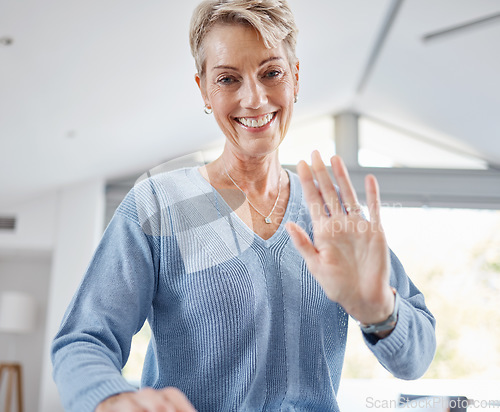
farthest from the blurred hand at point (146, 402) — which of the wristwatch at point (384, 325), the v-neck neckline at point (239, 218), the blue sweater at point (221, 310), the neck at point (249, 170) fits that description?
the neck at point (249, 170)

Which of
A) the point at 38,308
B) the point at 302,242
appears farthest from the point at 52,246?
the point at 302,242

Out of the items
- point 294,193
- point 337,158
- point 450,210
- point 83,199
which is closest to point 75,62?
point 83,199

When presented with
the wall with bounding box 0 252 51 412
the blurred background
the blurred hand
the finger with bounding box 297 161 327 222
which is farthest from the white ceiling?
the blurred hand

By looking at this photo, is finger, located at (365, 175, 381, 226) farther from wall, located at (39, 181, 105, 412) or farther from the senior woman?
wall, located at (39, 181, 105, 412)

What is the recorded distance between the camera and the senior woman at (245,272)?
0.63 meters

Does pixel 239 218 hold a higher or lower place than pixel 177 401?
higher

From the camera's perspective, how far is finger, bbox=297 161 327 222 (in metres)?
0.64

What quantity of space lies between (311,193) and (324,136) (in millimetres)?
5403

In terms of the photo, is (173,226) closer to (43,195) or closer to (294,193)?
(294,193)

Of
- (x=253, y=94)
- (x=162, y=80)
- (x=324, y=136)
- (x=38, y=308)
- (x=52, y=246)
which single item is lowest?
(x=253, y=94)

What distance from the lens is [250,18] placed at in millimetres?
767

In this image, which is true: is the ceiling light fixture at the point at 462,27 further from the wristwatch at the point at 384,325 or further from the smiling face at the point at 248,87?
the wristwatch at the point at 384,325

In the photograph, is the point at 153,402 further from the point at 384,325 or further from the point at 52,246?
the point at 52,246

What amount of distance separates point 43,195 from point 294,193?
204 inches
